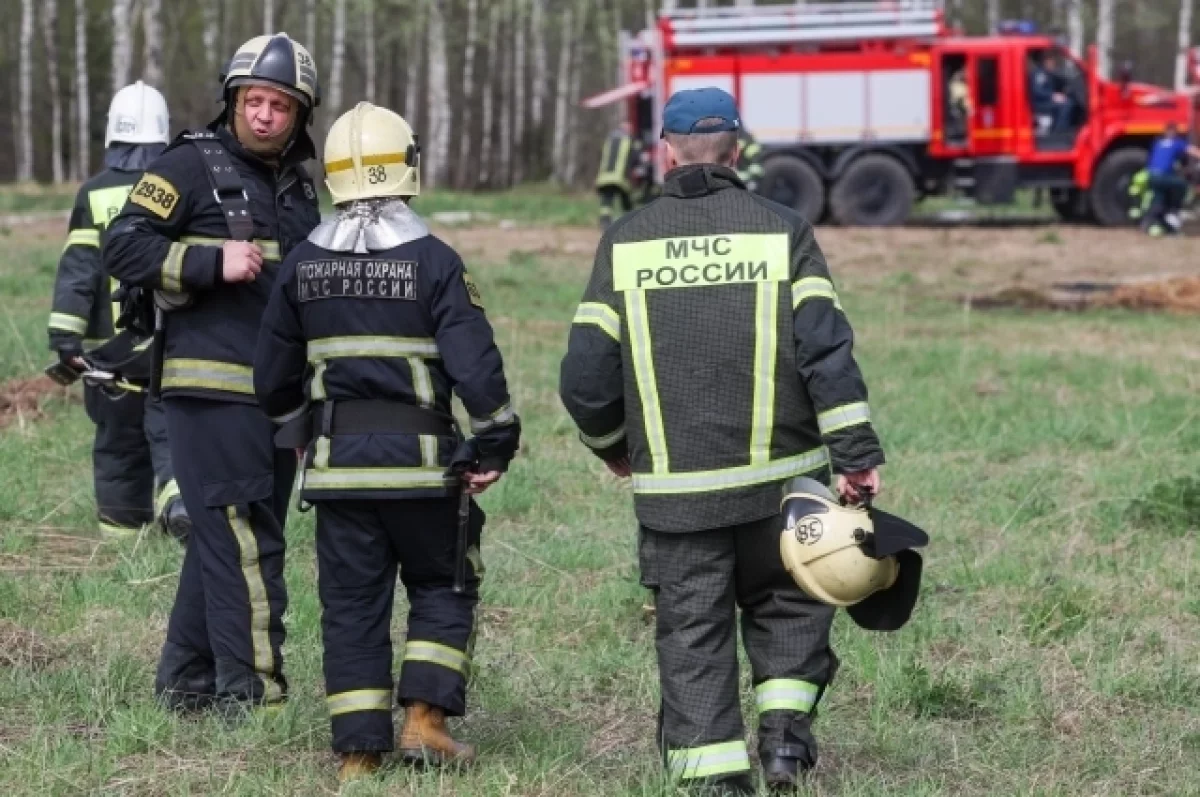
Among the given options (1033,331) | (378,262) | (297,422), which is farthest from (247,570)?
(1033,331)

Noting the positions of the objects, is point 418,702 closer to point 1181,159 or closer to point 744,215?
point 744,215

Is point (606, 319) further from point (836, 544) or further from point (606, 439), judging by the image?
point (836, 544)

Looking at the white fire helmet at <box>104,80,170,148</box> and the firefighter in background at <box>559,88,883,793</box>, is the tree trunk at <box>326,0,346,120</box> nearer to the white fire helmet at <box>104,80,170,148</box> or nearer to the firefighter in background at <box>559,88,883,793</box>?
the white fire helmet at <box>104,80,170,148</box>

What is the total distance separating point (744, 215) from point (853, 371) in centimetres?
43

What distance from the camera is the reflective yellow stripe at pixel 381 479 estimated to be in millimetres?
4551

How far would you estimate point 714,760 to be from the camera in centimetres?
439

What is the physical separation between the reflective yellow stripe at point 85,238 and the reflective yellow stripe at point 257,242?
246cm

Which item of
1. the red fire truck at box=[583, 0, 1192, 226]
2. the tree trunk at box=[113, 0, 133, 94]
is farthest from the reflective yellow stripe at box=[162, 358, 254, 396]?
the tree trunk at box=[113, 0, 133, 94]

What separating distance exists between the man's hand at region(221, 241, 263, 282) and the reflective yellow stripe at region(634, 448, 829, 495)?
1.21 meters

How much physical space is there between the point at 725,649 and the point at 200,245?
1.74 meters

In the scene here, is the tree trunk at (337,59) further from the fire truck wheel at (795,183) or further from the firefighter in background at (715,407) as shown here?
the firefighter in background at (715,407)

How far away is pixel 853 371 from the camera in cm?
426

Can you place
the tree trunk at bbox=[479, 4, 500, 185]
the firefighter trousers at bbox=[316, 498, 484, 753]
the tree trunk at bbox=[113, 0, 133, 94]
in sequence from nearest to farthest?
the firefighter trousers at bbox=[316, 498, 484, 753], the tree trunk at bbox=[113, 0, 133, 94], the tree trunk at bbox=[479, 4, 500, 185]

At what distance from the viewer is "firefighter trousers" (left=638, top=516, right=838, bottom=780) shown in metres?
4.40
